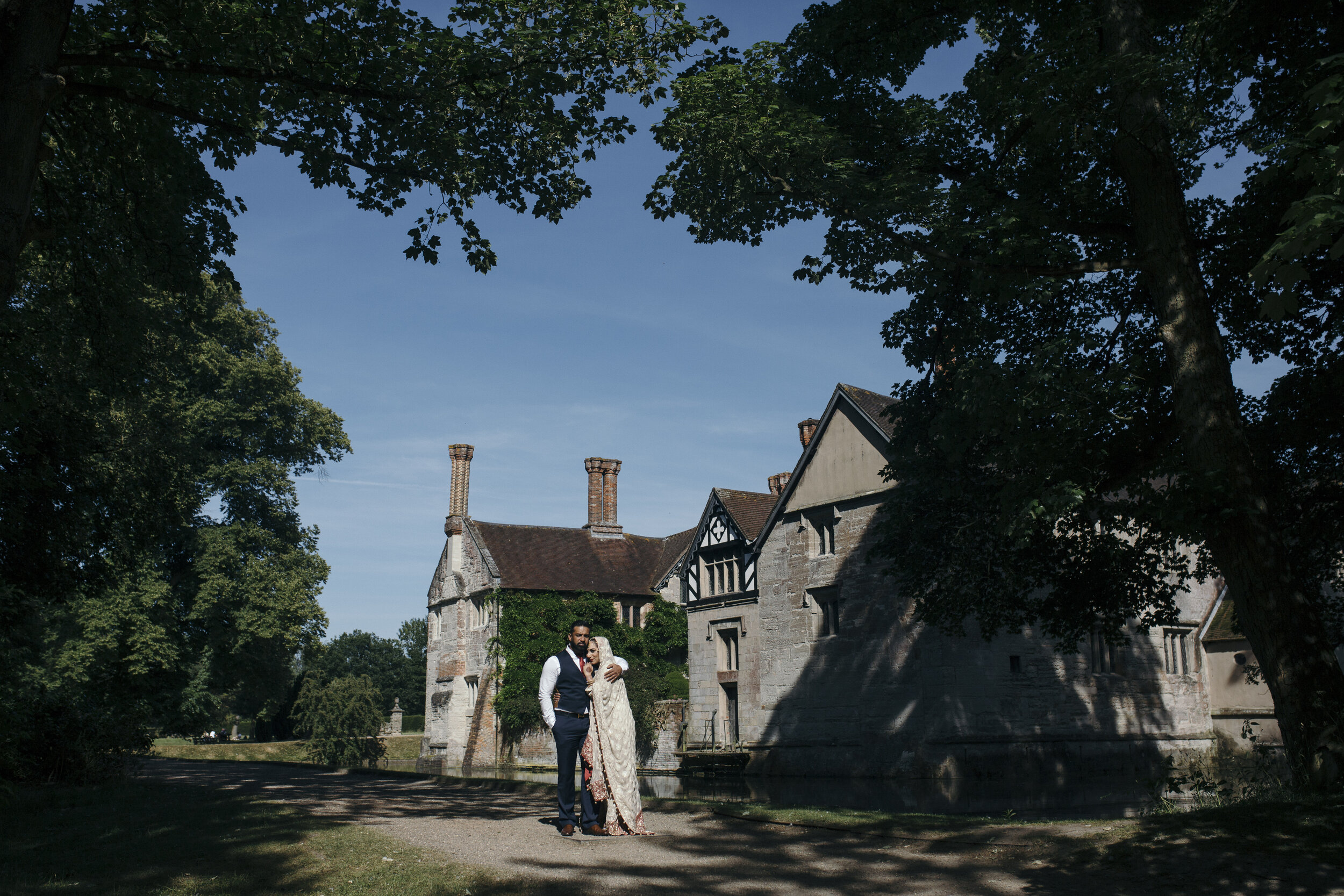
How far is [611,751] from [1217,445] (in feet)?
20.9

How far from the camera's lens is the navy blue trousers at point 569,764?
8.38 meters

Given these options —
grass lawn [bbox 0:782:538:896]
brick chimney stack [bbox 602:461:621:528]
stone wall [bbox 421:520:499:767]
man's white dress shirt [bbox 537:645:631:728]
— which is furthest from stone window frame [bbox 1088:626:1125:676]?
brick chimney stack [bbox 602:461:621:528]

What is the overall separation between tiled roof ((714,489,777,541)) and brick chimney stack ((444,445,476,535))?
14.7m

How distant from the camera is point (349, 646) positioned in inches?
4166

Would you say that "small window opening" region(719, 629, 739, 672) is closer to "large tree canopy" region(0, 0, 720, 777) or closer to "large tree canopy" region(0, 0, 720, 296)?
"large tree canopy" region(0, 0, 720, 777)

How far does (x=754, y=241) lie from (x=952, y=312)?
2918 mm

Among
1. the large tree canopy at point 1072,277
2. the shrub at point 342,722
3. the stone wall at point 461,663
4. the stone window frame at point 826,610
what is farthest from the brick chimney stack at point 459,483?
the large tree canopy at point 1072,277

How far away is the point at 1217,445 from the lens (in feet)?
30.4

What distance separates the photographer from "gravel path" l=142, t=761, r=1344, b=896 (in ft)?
19.3

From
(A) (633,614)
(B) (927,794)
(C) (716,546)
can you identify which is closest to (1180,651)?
(B) (927,794)

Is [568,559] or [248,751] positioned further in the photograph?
[568,559]

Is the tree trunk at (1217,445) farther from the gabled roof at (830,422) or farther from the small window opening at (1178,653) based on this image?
the small window opening at (1178,653)

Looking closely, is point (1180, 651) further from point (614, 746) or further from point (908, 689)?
point (614, 746)

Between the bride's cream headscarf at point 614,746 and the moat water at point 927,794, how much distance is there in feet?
12.2
